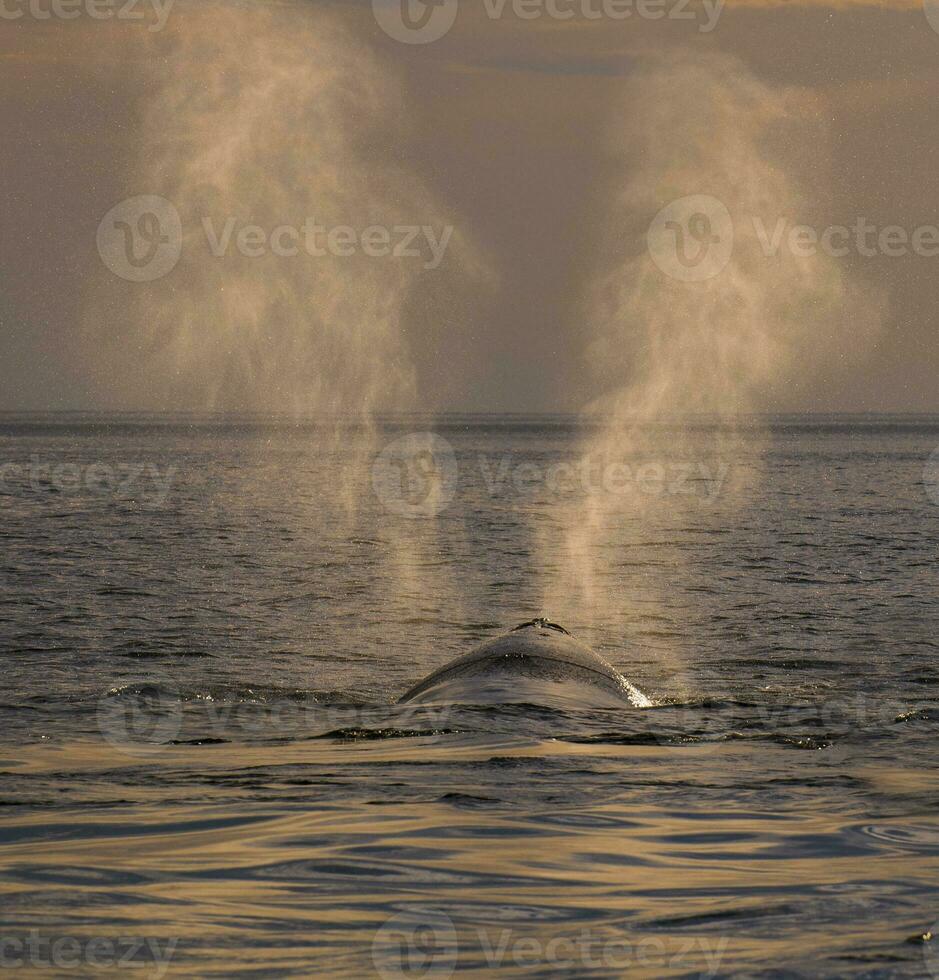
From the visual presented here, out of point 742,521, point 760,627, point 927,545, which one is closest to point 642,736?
point 760,627

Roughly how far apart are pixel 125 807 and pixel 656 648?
1684 cm

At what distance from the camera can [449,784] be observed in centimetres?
1568

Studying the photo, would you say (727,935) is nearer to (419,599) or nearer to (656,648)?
(656,648)

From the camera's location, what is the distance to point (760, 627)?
109 ft

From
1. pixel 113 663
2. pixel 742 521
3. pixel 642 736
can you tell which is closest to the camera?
pixel 642 736

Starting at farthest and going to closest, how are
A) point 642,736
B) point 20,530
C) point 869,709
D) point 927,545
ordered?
point 20,530 → point 927,545 → point 869,709 → point 642,736
